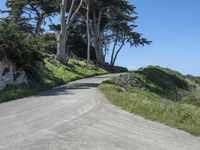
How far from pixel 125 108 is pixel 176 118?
2501 mm

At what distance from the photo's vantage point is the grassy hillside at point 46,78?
2118cm

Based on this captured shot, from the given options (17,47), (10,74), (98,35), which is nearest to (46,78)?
(17,47)

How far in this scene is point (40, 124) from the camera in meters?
12.0

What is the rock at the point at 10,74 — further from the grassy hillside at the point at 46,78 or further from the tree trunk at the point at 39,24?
the tree trunk at the point at 39,24

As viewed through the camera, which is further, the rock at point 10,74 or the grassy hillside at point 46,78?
the rock at point 10,74

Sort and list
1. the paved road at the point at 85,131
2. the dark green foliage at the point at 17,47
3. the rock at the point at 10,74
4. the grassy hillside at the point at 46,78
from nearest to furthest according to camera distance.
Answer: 1. the paved road at the point at 85,131
2. the grassy hillside at the point at 46,78
3. the rock at the point at 10,74
4. the dark green foliage at the point at 17,47

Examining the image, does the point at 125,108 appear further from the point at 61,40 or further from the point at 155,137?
the point at 61,40

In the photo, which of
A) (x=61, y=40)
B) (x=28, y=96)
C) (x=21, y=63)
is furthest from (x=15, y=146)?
(x=61, y=40)

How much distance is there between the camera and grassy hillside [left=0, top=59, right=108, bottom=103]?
2118cm

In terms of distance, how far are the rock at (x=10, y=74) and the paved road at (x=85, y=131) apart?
7.91 m

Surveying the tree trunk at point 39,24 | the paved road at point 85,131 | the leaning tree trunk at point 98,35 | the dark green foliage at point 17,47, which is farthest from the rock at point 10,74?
the leaning tree trunk at point 98,35

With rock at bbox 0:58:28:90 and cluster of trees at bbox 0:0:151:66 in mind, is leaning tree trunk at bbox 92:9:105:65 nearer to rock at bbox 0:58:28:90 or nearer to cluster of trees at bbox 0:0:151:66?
cluster of trees at bbox 0:0:151:66

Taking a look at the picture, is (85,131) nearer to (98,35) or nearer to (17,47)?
(17,47)

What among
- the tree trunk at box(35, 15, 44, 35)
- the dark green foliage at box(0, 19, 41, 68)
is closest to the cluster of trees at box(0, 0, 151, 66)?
the tree trunk at box(35, 15, 44, 35)
